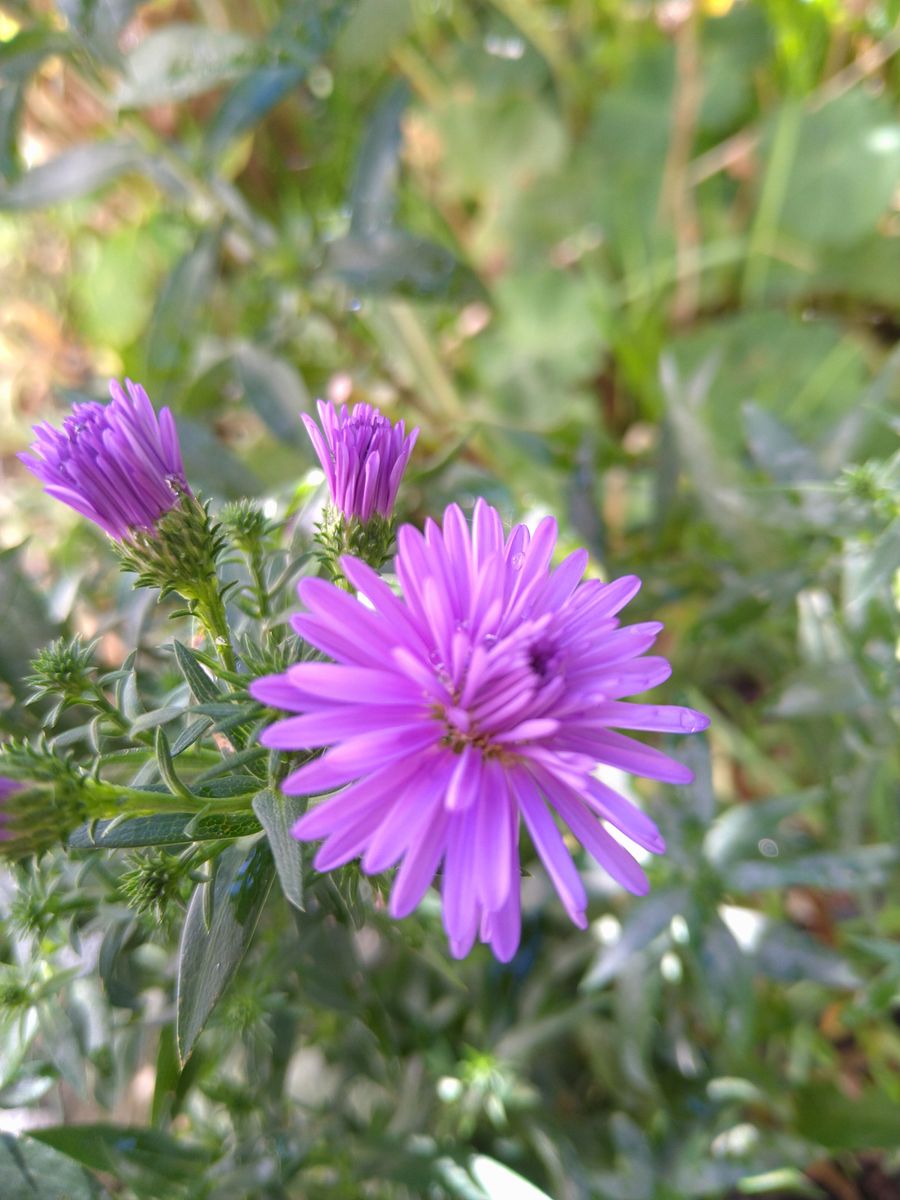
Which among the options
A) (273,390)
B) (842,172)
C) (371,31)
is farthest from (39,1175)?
(842,172)

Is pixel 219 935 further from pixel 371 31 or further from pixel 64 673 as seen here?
pixel 371 31

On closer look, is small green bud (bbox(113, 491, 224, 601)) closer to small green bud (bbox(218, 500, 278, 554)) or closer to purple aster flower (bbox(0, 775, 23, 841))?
small green bud (bbox(218, 500, 278, 554))

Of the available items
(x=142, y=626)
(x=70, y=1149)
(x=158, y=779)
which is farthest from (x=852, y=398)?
(x=70, y=1149)

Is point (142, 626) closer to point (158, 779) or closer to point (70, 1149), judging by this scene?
point (158, 779)

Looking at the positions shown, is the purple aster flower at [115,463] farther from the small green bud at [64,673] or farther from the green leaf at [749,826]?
the green leaf at [749,826]

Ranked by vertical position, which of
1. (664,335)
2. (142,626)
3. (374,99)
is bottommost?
(142,626)

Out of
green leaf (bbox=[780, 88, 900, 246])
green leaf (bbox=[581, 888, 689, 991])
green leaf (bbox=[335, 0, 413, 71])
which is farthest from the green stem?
green leaf (bbox=[780, 88, 900, 246])

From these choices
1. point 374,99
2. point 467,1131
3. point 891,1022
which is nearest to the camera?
point 467,1131
